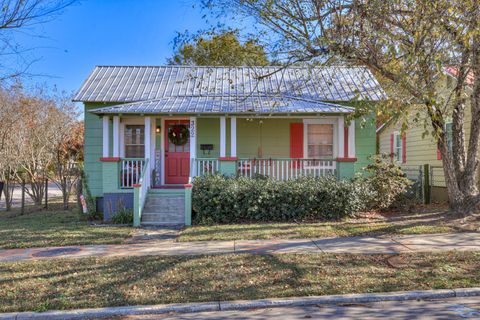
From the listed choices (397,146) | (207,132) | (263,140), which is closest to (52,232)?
(207,132)

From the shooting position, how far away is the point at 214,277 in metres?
5.52

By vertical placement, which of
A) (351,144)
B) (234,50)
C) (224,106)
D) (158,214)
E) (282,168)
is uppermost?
(234,50)

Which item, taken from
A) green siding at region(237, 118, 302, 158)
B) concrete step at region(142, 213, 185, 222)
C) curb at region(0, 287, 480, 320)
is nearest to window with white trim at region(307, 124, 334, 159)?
green siding at region(237, 118, 302, 158)

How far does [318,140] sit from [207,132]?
3.74 metres

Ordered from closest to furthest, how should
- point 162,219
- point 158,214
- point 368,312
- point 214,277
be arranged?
point 368,312 < point 214,277 < point 162,219 < point 158,214

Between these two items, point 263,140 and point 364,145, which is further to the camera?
point 263,140

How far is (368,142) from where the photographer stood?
41.0 feet

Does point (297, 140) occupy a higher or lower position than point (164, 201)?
higher

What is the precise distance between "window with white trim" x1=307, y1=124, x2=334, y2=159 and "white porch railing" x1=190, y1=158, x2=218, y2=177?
341 cm

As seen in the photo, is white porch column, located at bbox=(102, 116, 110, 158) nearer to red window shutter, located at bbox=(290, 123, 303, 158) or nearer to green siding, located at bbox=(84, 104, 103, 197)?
green siding, located at bbox=(84, 104, 103, 197)

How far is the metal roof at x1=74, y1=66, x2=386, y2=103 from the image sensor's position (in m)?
12.5

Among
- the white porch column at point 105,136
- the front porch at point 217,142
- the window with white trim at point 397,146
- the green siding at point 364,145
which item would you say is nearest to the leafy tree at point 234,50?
the front porch at point 217,142

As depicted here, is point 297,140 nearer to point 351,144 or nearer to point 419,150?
point 351,144

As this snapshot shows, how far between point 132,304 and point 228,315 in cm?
119
